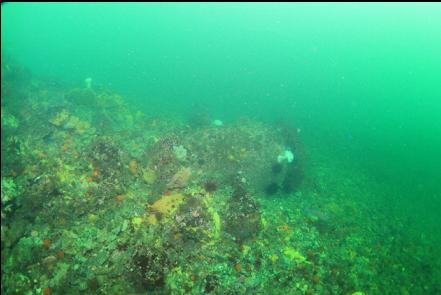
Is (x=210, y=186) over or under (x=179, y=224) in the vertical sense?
under

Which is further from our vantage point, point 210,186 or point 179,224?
point 210,186

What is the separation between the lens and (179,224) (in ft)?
38.2

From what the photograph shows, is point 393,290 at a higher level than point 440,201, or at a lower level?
higher

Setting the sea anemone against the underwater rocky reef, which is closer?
the underwater rocky reef

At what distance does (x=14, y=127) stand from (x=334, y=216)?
52.1ft

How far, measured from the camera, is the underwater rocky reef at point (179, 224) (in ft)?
31.7

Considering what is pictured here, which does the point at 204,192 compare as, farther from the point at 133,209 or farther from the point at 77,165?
the point at 77,165

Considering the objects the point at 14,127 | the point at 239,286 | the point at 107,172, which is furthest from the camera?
the point at 107,172

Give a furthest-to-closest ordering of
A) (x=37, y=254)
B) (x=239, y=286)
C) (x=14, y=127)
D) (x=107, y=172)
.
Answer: (x=107, y=172) < (x=14, y=127) < (x=239, y=286) < (x=37, y=254)

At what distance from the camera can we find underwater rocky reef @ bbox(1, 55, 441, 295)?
9.65 m

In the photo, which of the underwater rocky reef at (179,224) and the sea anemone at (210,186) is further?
the sea anemone at (210,186)

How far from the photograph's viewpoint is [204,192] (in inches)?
529

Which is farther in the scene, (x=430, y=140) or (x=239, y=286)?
(x=430, y=140)

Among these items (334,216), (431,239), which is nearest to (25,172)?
(334,216)
